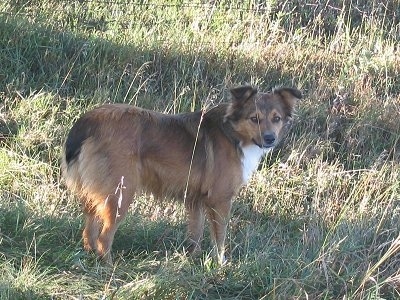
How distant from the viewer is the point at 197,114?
537 centimetres

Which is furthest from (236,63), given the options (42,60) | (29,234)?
(29,234)

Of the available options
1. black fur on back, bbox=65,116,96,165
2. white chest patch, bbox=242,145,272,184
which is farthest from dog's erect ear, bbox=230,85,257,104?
black fur on back, bbox=65,116,96,165

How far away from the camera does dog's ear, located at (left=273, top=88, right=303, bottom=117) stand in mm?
5492

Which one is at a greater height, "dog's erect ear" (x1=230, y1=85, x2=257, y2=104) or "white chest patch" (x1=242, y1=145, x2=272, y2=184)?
"dog's erect ear" (x1=230, y1=85, x2=257, y2=104)

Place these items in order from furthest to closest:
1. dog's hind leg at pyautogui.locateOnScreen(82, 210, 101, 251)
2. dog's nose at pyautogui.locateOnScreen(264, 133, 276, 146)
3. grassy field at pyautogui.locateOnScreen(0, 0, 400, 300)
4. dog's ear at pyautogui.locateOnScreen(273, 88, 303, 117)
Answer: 1. dog's ear at pyautogui.locateOnScreen(273, 88, 303, 117)
2. dog's nose at pyautogui.locateOnScreen(264, 133, 276, 146)
3. dog's hind leg at pyautogui.locateOnScreen(82, 210, 101, 251)
4. grassy field at pyautogui.locateOnScreen(0, 0, 400, 300)

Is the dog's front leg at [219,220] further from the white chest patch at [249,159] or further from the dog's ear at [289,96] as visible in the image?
the dog's ear at [289,96]

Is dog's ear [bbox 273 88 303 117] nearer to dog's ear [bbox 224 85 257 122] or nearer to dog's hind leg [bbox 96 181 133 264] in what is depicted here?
dog's ear [bbox 224 85 257 122]

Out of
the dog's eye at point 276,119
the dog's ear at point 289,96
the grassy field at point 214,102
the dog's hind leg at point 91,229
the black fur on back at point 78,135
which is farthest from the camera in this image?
the dog's ear at point 289,96

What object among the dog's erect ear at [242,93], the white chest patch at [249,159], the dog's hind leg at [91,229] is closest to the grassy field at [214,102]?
the dog's hind leg at [91,229]

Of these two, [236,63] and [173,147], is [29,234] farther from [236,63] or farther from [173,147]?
[236,63]

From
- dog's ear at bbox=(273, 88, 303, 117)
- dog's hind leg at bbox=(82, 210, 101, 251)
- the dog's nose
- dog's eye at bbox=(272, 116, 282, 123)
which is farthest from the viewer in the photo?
dog's ear at bbox=(273, 88, 303, 117)

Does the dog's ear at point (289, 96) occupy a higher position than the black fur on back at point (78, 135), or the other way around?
the dog's ear at point (289, 96)

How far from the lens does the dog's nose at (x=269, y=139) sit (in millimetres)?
5258

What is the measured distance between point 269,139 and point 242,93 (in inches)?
16.1
